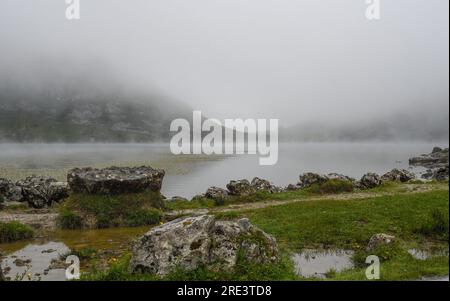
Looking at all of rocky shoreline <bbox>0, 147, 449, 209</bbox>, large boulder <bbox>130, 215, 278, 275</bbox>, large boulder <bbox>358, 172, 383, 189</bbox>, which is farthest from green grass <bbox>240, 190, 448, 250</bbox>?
large boulder <bbox>358, 172, 383, 189</bbox>

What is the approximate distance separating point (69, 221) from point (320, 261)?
1915 cm

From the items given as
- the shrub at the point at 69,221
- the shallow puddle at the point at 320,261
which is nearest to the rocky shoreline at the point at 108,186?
the shrub at the point at 69,221

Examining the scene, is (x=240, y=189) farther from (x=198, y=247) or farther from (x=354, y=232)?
(x=198, y=247)

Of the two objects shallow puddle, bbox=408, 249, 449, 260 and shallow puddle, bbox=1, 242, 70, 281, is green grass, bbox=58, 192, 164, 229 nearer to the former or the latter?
shallow puddle, bbox=1, 242, 70, 281

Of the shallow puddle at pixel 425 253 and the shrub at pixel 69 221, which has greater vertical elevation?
the shallow puddle at pixel 425 253

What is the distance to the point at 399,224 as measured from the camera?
2653 cm

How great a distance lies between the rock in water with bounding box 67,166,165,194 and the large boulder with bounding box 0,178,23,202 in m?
13.4

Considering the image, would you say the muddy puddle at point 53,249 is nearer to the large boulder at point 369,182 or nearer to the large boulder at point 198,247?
the large boulder at point 198,247

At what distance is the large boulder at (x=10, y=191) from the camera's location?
145 ft

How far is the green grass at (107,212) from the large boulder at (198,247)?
15070 mm

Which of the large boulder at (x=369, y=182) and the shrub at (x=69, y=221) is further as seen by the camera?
the large boulder at (x=369, y=182)

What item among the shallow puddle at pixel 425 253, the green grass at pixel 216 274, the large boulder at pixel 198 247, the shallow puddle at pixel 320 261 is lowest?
the shallow puddle at pixel 320 261

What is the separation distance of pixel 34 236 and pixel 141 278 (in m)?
16.0

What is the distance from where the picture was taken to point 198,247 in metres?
16.5
